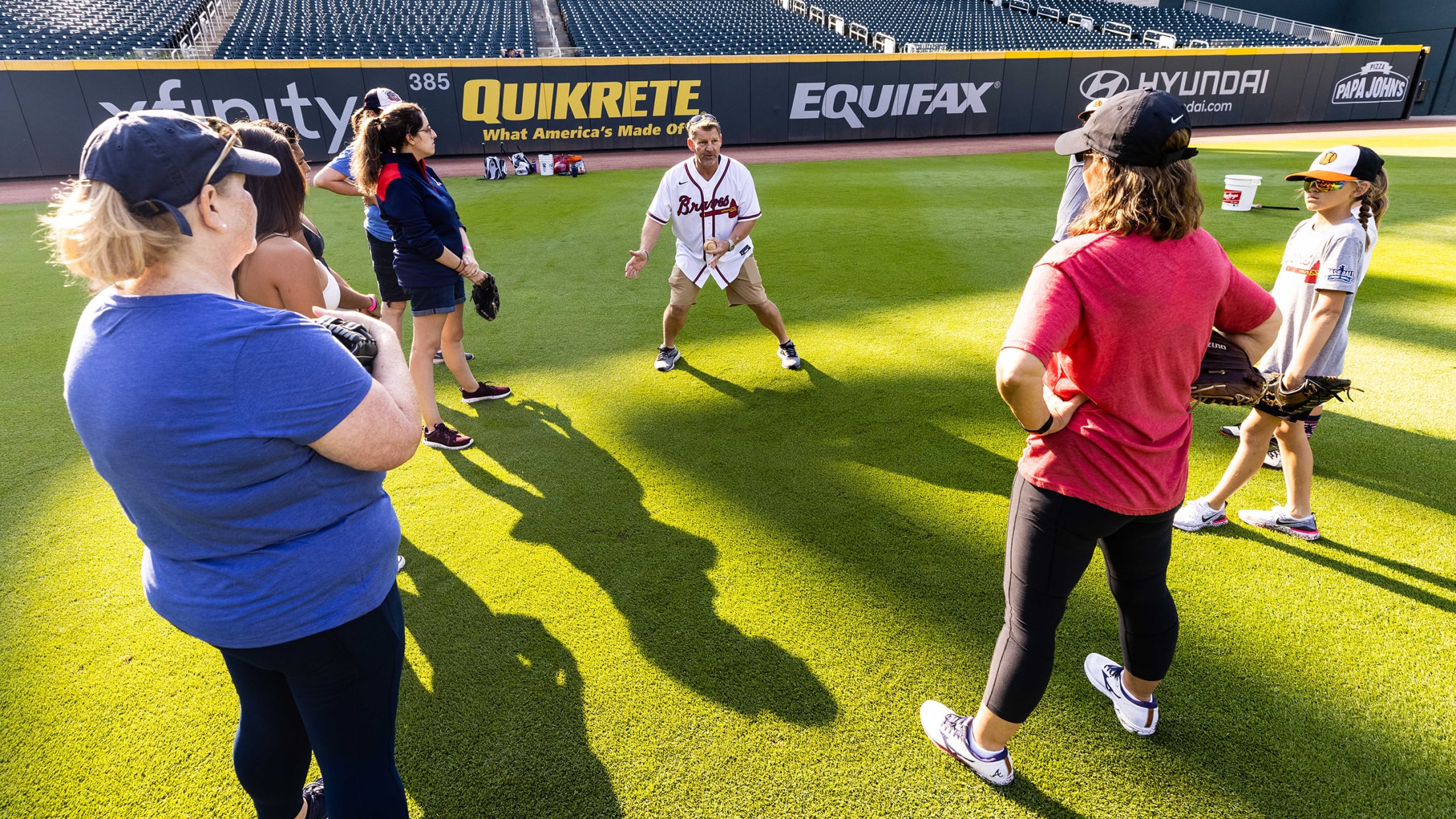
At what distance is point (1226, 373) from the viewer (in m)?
2.13

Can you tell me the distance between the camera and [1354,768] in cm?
246

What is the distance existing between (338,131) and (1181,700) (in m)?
19.2

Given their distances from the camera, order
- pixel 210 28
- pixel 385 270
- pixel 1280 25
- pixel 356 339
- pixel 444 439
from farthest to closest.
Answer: pixel 1280 25, pixel 210 28, pixel 385 270, pixel 444 439, pixel 356 339

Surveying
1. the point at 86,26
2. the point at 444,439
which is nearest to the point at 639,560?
the point at 444,439

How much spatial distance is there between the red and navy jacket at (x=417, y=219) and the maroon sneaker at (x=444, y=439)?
93cm

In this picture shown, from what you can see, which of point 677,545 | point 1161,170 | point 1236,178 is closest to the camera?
point 1161,170

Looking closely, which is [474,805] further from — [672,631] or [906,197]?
[906,197]

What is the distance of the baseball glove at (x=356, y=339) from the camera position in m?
1.63

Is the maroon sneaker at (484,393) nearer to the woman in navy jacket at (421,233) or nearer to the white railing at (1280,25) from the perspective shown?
the woman in navy jacket at (421,233)

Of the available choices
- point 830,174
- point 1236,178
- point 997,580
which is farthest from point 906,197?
point 997,580

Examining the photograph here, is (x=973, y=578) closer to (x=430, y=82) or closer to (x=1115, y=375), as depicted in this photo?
(x=1115, y=375)

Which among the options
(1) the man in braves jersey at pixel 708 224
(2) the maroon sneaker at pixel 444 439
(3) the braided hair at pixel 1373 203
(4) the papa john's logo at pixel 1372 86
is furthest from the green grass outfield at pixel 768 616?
(4) the papa john's logo at pixel 1372 86

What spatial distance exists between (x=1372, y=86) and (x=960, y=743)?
96.2 feet

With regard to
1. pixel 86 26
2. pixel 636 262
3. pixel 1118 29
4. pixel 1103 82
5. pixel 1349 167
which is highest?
pixel 1118 29
